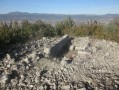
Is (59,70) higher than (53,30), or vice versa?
(53,30)

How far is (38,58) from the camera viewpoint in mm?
7906

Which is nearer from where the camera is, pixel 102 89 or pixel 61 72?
pixel 102 89

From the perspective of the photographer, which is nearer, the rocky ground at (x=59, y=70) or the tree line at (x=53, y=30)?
the rocky ground at (x=59, y=70)

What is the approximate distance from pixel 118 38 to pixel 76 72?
15.4ft

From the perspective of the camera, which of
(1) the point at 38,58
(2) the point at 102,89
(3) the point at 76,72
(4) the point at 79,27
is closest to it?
(2) the point at 102,89

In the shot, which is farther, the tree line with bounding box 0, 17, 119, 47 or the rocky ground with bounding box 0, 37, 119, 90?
the tree line with bounding box 0, 17, 119, 47

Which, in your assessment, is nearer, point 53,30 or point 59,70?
point 59,70

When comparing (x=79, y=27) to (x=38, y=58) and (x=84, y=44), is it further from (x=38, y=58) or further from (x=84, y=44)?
(x=38, y=58)

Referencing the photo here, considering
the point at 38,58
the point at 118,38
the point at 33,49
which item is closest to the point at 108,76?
the point at 38,58

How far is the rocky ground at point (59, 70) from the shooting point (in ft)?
20.7

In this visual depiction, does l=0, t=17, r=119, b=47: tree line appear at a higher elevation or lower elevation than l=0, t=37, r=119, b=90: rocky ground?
higher

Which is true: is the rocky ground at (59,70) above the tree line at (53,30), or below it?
below

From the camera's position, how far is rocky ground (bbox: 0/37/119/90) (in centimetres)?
630

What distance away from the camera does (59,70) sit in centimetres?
725
